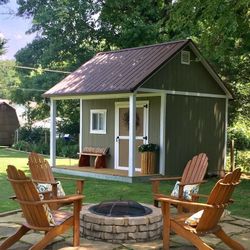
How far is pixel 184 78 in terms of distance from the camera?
13438mm

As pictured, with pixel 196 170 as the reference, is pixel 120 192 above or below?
below

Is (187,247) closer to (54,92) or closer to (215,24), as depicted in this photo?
(215,24)

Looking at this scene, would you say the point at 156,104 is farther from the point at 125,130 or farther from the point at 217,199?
the point at 217,199

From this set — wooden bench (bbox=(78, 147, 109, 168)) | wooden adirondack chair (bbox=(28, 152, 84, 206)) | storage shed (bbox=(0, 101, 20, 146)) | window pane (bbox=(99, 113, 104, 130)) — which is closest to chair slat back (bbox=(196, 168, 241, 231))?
wooden adirondack chair (bbox=(28, 152, 84, 206))

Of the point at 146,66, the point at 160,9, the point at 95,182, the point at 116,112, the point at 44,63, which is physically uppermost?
the point at 160,9

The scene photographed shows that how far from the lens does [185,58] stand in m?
13.4

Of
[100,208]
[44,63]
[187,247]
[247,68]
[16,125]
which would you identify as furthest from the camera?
[16,125]

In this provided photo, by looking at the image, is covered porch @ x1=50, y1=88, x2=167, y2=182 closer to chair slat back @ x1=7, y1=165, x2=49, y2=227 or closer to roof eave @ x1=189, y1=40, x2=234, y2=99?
roof eave @ x1=189, y1=40, x2=234, y2=99

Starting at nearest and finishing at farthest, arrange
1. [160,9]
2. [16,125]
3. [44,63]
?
[160,9] → [44,63] → [16,125]

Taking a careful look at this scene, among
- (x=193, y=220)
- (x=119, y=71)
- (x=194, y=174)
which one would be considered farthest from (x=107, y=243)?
(x=119, y=71)

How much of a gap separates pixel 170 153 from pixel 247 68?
16.2ft

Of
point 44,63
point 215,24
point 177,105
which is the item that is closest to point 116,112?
point 177,105

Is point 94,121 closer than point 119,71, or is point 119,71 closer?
point 119,71

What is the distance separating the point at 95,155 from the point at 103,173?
1.35 metres
